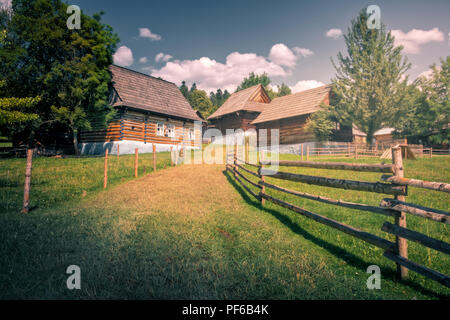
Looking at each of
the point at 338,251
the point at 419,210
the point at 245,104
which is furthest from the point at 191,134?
the point at 419,210

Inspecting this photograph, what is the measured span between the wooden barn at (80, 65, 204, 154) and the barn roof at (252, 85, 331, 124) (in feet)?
29.8

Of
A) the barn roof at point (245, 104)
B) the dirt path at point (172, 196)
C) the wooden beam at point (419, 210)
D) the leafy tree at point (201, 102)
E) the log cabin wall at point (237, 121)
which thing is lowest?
the dirt path at point (172, 196)

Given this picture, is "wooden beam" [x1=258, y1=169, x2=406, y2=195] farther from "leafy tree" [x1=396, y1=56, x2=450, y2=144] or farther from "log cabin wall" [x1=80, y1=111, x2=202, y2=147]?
"leafy tree" [x1=396, y1=56, x2=450, y2=144]

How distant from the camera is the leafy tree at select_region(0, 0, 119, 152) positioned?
52.2 feet

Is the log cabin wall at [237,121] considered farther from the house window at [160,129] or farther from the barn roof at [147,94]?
the house window at [160,129]

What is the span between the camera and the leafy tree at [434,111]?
88.1 feet

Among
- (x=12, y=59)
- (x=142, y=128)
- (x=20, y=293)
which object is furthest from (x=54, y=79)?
(x=20, y=293)

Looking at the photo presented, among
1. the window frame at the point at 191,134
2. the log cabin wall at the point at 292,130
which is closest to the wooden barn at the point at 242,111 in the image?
the log cabin wall at the point at 292,130

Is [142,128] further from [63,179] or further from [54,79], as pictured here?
[63,179]

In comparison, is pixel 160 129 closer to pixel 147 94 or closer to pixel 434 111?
pixel 147 94

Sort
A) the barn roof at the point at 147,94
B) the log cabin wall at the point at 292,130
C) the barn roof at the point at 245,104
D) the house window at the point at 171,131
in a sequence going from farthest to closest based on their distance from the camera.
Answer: the barn roof at the point at 245,104 → the log cabin wall at the point at 292,130 → the house window at the point at 171,131 → the barn roof at the point at 147,94

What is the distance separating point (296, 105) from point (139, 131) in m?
17.6

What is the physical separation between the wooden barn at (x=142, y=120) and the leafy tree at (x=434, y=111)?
25.7 meters
